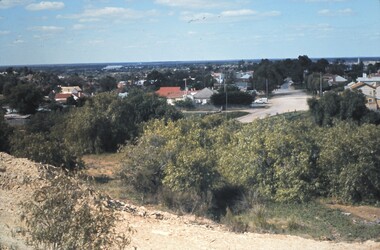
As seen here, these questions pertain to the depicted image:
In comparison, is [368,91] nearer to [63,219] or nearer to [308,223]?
[308,223]

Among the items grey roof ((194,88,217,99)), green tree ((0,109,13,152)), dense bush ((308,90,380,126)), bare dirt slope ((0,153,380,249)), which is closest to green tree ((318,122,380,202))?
bare dirt slope ((0,153,380,249))

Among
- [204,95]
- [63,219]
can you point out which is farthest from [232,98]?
[63,219]

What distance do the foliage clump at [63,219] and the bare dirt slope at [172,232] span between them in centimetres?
437

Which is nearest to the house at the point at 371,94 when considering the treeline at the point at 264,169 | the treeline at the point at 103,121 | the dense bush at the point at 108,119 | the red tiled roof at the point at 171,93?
the treeline at the point at 103,121

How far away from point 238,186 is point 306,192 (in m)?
2.43

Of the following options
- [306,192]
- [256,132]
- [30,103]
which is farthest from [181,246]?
[30,103]

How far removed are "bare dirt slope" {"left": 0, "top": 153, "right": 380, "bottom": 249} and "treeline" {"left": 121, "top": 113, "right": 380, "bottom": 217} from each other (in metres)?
2.29

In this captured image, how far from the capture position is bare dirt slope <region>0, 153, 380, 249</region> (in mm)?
12086

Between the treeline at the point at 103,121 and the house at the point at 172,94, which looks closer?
the treeline at the point at 103,121

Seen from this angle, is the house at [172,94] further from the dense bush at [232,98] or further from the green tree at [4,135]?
the green tree at [4,135]

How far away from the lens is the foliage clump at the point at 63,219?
623 cm

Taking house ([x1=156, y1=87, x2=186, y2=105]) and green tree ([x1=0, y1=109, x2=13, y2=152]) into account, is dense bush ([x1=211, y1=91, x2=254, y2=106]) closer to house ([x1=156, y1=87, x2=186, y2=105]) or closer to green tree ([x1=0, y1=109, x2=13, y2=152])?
house ([x1=156, y1=87, x2=186, y2=105])

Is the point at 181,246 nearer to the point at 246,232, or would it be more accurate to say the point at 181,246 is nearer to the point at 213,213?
the point at 246,232

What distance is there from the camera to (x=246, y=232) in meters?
13.6
